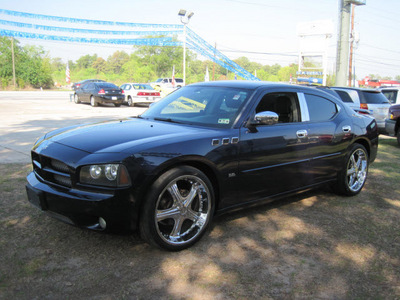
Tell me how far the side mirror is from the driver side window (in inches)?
9.0

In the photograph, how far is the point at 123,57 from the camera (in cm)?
13800

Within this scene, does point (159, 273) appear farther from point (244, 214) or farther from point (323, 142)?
point (323, 142)

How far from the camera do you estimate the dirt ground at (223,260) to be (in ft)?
9.11

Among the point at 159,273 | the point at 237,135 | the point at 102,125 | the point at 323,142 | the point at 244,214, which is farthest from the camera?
the point at 323,142

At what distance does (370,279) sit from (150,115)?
2.94 meters

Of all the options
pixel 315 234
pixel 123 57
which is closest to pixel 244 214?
pixel 315 234

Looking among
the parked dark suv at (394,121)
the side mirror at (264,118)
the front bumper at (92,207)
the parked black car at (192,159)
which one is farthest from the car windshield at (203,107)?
the parked dark suv at (394,121)

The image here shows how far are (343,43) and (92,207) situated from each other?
1770 centimetres

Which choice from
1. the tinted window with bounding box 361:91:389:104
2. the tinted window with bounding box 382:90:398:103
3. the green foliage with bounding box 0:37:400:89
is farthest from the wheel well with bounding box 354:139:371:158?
the green foliage with bounding box 0:37:400:89

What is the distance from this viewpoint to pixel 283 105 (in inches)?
174

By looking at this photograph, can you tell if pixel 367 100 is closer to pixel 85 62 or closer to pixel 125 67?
pixel 125 67

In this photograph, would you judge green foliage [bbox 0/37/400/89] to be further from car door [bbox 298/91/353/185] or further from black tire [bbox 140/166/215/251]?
black tire [bbox 140/166/215/251]

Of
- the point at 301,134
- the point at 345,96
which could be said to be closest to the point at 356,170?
the point at 301,134

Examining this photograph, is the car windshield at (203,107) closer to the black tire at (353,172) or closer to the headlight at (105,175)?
the headlight at (105,175)
